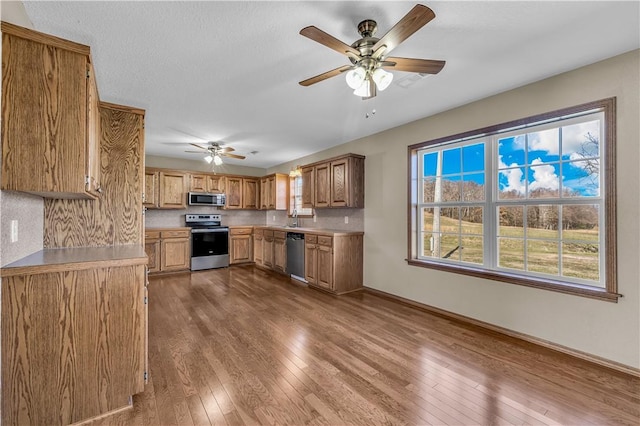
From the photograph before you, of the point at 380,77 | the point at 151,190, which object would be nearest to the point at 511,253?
the point at 380,77

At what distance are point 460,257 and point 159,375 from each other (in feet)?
10.9

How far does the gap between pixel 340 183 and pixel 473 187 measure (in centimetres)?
195

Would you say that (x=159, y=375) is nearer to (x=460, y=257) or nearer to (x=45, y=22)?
(x=45, y=22)

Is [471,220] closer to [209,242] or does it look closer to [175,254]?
[209,242]

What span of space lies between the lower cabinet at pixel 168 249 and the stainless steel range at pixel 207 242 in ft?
0.46

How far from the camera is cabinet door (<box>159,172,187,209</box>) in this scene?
5695mm

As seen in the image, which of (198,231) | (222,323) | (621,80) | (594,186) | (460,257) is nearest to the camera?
(621,80)

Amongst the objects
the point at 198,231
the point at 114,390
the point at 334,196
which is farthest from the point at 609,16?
the point at 198,231

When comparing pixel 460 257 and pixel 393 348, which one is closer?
pixel 393 348

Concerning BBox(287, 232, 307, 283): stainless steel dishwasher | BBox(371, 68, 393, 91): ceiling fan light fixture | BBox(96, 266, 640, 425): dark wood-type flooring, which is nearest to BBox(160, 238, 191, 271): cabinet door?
BBox(287, 232, 307, 283): stainless steel dishwasher

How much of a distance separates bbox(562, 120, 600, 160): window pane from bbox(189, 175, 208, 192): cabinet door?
618 cm

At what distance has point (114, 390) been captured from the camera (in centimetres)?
167

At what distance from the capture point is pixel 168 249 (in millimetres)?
5535

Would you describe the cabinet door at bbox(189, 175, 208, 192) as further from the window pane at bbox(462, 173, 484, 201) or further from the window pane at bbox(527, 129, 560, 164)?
the window pane at bbox(527, 129, 560, 164)
